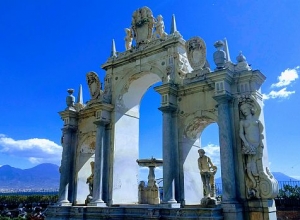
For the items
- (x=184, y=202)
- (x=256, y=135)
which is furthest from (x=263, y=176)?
(x=184, y=202)

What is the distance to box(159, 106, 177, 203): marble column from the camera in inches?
540

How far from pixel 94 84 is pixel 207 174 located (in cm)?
978

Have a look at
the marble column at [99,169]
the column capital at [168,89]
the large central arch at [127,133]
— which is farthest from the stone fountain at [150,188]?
the column capital at [168,89]

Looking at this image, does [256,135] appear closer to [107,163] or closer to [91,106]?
[107,163]

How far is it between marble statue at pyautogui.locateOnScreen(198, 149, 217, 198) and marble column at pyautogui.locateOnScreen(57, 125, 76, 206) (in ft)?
29.2

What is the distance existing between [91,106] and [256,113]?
32.3 feet

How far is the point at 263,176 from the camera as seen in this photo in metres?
11.9

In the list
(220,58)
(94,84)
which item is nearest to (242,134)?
(220,58)

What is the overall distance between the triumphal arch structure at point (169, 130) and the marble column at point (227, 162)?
0.04m

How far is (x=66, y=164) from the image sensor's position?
61.7 ft

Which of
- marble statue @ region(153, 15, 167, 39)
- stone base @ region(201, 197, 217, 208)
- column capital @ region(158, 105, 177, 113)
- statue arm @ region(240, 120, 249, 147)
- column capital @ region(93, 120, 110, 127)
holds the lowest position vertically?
stone base @ region(201, 197, 217, 208)

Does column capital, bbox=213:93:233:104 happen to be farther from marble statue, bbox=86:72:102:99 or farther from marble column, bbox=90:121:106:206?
marble statue, bbox=86:72:102:99

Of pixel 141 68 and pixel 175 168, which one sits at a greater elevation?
pixel 141 68

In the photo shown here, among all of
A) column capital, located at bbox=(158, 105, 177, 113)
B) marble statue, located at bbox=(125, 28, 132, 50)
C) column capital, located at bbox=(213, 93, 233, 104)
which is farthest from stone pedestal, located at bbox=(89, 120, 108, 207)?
column capital, located at bbox=(213, 93, 233, 104)
